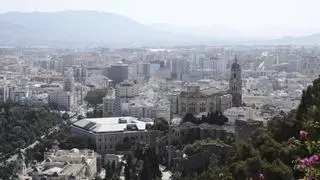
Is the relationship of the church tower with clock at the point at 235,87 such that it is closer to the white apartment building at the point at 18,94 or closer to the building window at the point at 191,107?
the building window at the point at 191,107

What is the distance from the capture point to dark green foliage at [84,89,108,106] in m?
36.4

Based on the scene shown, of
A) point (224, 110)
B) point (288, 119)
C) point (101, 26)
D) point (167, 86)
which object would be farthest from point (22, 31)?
point (288, 119)

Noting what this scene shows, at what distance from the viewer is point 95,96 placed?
36.6 metres

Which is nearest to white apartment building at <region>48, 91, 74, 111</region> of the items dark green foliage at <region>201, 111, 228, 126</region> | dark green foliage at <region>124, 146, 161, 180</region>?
dark green foliage at <region>201, 111, 228, 126</region>

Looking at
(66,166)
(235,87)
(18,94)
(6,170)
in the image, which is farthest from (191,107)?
(18,94)

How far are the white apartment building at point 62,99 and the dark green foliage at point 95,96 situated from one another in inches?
43.7

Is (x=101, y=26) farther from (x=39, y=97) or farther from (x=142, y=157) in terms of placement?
(x=142, y=157)

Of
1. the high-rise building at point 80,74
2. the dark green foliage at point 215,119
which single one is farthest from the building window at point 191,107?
the high-rise building at point 80,74

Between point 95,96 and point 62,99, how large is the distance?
180 cm

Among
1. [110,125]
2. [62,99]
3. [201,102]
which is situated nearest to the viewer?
[110,125]

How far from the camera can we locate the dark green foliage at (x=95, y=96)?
119 ft

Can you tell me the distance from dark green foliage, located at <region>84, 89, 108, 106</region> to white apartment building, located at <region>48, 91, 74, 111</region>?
1111mm

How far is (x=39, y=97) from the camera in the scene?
36.6 meters

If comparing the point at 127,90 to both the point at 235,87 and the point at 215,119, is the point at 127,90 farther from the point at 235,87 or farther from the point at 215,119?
the point at 215,119
